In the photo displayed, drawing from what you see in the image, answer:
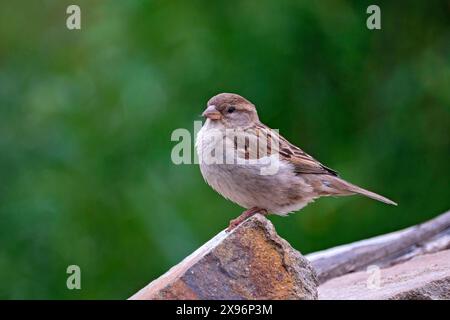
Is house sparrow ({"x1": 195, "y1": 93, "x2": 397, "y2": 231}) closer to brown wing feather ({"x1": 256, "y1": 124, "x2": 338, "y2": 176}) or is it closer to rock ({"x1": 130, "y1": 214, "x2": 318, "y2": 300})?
brown wing feather ({"x1": 256, "y1": 124, "x2": 338, "y2": 176})

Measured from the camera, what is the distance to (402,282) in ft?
18.5

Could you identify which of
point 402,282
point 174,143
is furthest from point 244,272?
point 174,143

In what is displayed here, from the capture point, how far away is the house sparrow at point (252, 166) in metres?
5.92

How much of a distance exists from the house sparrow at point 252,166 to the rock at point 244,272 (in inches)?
25.2

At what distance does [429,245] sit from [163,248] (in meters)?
2.36

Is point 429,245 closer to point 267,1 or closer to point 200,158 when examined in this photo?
point 200,158

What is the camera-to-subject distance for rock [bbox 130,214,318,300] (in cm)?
466

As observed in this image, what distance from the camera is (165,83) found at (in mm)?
8594

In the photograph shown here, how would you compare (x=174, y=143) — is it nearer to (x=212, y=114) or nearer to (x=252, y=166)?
(x=212, y=114)

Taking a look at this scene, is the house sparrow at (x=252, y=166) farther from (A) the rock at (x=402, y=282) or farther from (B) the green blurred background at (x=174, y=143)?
(B) the green blurred background at (x=174, y=143)

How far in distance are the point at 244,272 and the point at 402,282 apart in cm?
126

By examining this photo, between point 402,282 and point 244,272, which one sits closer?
point 244,272

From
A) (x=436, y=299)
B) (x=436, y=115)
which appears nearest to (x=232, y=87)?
(x=436, y=115)

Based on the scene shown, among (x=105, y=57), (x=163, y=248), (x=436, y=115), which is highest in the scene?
(x=105, y=57)
